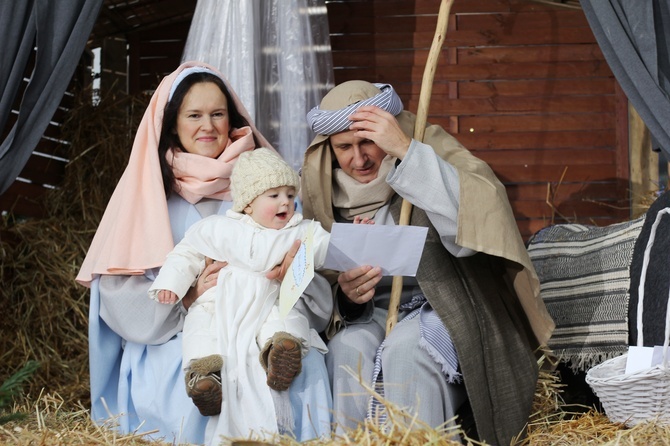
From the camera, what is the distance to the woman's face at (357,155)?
13.8ft

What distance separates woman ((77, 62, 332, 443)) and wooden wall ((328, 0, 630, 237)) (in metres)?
2.16

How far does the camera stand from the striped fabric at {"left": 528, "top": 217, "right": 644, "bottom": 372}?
4516 millimetres

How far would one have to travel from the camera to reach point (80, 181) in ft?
21.0

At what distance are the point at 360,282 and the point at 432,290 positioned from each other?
30 cm

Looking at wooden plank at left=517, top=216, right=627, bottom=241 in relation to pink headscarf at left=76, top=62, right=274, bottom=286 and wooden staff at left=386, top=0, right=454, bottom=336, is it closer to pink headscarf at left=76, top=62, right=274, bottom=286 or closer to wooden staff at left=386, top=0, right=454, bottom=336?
wooden staff at left=386, top=0, right=454, bottom=336

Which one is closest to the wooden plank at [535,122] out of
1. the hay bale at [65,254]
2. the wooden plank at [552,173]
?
the wooden plank at [552,173]

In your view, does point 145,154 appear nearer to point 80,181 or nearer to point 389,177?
point 389,177

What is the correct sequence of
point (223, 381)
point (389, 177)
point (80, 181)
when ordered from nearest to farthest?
point (223, 381)
point (389, 177)
point (80, 181)

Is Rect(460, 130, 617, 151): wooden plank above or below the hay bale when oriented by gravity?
above

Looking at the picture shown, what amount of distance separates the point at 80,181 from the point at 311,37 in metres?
1.95

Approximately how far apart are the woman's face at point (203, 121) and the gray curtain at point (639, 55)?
1673mm

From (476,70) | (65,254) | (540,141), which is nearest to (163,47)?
(65,254)

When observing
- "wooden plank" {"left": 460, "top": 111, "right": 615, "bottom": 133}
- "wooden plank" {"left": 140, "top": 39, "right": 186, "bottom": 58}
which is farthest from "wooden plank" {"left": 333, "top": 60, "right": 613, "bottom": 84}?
"wooden plank" {"left": 140, "top": 39, "right": 186, "bottom": 58}

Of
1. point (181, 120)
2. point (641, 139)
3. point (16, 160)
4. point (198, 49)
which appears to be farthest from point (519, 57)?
point (16, 160)
